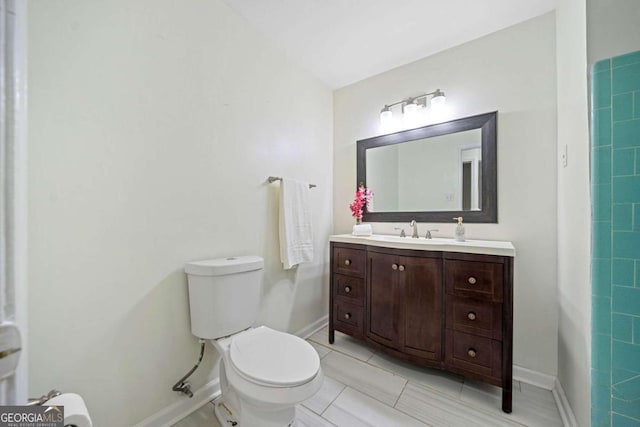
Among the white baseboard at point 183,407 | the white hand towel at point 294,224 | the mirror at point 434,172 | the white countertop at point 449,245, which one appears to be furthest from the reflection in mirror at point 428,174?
the white baseboard at point 183,407

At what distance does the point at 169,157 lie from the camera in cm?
123

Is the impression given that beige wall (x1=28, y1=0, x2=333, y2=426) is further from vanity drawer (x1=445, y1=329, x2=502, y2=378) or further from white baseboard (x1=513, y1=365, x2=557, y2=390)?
white baseboard (x1=513, y1=365, x2=557, y2=390)

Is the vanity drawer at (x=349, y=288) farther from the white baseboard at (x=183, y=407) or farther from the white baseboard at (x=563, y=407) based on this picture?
the white baseboard at (x=563, y=407)

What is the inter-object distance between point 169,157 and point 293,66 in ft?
4.39

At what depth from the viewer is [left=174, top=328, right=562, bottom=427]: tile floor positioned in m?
1.23

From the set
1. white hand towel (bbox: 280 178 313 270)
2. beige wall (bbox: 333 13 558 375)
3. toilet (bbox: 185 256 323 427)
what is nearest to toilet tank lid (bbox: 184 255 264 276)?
toilet (bbox: 185 256 323 427)

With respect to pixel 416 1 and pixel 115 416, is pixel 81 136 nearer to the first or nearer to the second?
pixel 115 416

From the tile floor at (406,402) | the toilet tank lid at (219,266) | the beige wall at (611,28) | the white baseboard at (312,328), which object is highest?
the beige wall at (611,28)

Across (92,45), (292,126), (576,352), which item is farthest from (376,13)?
(576,352)

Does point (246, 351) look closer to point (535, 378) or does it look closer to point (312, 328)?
point (312, 328)

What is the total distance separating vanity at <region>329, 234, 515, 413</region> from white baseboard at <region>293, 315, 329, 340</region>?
399mm

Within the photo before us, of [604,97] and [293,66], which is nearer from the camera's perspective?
[604,97]

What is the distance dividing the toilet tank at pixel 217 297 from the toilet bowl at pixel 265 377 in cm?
7

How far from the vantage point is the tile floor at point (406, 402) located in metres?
1.23
